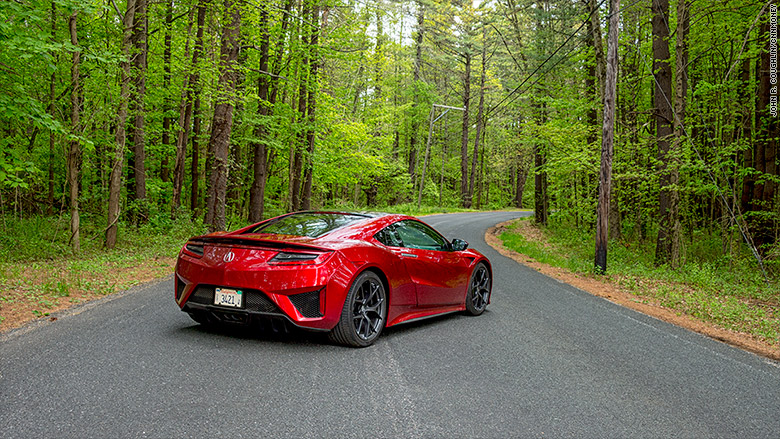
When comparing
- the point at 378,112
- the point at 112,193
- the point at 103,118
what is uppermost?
the point at 378,112

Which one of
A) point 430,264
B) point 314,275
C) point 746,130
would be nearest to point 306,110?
point 746,130

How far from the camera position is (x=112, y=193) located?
41.3ft

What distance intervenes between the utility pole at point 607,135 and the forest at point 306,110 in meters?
0.37

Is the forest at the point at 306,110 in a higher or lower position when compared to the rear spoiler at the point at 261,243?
higher

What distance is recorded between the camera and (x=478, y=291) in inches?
276

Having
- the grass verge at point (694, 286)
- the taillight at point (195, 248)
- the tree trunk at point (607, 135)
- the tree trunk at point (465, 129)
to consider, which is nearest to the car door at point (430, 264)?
the taillight at point (195, 248)

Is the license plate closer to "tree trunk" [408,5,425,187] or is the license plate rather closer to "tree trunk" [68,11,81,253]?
"tree trunk" [68,11,81,253]

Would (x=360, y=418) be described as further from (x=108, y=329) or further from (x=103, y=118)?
(x=103, y=118)

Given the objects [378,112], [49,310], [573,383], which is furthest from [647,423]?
[378,112]

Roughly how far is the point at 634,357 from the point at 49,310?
686cm

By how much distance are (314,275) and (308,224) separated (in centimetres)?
110

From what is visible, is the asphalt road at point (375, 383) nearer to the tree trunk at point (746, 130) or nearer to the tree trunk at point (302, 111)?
the tree trunk at point (746, 130)

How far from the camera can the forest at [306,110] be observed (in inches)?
482

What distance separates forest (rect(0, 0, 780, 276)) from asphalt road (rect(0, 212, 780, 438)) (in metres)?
5.71
